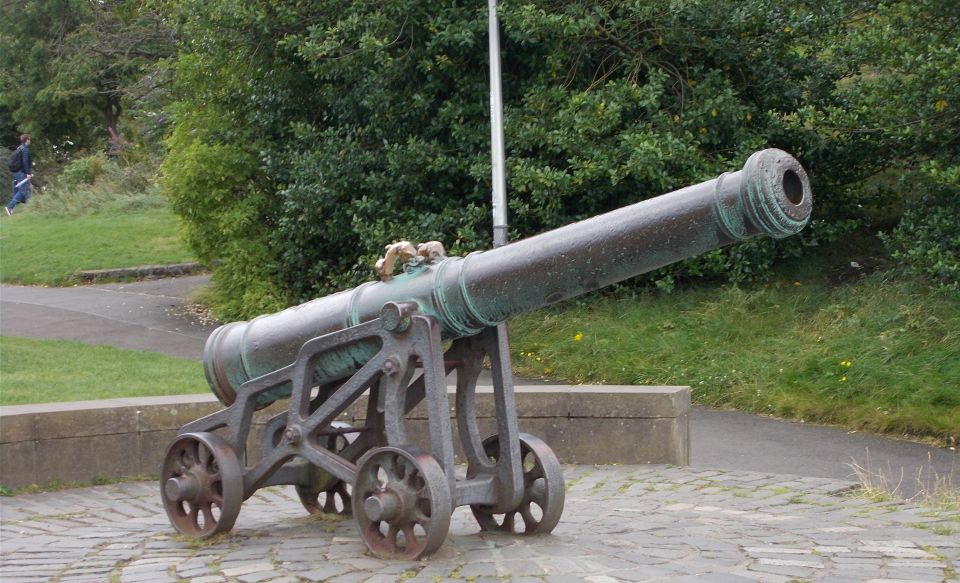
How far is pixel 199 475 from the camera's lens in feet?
21.4

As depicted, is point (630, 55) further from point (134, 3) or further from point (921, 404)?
point (134, 3)

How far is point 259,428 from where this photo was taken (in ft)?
28.8

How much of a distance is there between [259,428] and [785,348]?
597 centimetres

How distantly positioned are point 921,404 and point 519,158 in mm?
5651

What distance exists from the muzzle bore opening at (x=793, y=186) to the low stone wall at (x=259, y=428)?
354 centimetres

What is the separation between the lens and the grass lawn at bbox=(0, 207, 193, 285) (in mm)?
22719

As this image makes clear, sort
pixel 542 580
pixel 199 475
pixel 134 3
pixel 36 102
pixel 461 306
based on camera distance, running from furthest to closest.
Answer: pixel 36 102 < pixel 134 3 < pixel 199 475 < pixel 461 306 < pixel 542 580

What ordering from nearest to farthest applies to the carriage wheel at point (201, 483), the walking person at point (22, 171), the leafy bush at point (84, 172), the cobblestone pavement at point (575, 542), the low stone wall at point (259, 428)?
the cobblestone pavement at point (575, 542) < the carriage wheel at point (201, 483) < the low stone wall at point (259, 428) < the walking person at point (22, 171) < the leafy bush at point (84, 172)

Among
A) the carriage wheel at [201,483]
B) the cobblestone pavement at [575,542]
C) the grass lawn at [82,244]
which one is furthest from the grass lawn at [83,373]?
the grass lawn at [82,244]

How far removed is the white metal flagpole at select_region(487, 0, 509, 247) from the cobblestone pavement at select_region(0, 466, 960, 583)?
682 cm

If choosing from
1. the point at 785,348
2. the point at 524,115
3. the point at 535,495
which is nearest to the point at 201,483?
the point at 535,495

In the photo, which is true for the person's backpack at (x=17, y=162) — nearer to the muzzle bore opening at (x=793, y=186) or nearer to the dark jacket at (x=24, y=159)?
the dark jacket at (x=24, y=159)

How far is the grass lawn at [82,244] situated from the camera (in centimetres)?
2272

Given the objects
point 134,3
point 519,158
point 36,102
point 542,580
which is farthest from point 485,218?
point 36,102
